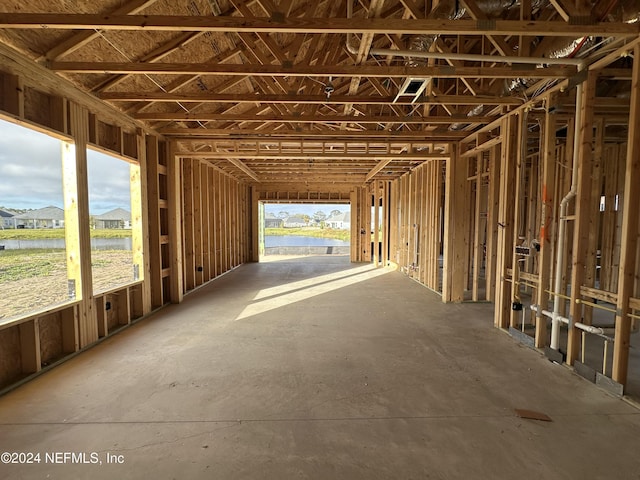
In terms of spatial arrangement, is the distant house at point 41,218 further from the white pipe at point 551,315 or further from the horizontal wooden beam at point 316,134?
the white pipe at point 551,315

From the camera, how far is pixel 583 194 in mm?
3205

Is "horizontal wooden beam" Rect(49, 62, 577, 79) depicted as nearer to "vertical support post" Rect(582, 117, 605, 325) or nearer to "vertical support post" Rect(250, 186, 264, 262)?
"vertical support post" Rect(582, 117, 605, 325)

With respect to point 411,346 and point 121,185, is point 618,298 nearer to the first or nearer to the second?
point 411,346

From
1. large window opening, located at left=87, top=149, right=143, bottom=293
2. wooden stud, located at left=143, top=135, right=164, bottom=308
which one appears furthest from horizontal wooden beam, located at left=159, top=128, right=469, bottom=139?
large window opening, located at left=87, top=149, right=143, bottom=293

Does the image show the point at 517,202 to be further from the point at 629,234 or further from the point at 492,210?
the point at 629,234

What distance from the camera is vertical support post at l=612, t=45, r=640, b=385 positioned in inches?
105

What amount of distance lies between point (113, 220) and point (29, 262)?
4.89 ft

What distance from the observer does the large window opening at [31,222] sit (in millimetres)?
2838

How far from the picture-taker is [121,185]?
4.76m

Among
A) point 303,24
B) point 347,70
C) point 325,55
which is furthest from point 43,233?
point 325,55

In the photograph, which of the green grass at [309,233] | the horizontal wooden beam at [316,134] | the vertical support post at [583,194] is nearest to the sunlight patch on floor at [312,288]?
the horizontal wooden beam at [316,134]

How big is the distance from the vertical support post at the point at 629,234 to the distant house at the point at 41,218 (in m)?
5.74

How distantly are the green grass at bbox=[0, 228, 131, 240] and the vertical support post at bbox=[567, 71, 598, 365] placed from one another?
574 centimetres

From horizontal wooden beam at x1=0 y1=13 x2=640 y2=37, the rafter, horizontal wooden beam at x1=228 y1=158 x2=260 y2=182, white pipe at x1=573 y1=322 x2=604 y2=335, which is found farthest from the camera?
horizontal wooden beam at x1=228 y1=158 x2=260 y2=182
